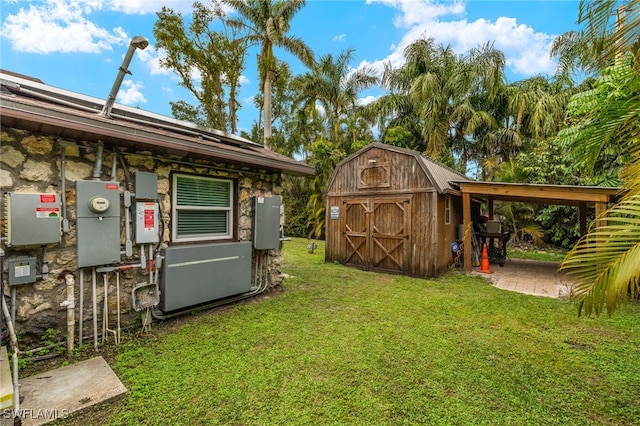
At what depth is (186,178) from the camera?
409 cm

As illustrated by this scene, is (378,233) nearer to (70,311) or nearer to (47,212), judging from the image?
(70,311)

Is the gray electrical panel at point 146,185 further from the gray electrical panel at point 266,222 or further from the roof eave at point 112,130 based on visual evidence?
the gray electrical panel at point 266,222

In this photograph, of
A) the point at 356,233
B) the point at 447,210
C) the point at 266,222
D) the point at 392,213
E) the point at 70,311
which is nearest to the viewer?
the point at 70,311

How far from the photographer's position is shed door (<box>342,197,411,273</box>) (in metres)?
7.30

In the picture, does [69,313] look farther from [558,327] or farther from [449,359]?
[558,327]

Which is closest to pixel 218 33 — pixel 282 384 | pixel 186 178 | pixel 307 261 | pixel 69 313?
pixel 307 261

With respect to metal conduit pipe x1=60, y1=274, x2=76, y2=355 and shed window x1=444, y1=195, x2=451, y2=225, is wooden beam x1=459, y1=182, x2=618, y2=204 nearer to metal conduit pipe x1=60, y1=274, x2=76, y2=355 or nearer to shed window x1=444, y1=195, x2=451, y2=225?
shed window x1=444, y1=195, x2=451, y2=225

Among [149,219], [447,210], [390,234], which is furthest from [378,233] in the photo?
[149,219]

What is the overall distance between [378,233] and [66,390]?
260 inches

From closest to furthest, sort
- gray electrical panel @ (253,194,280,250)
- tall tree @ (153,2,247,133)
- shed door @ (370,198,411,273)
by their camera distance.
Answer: gray electrical panel @ (253,194,280,250) → shed door @ (370,198,411,273) → tall tree @ (153,2,247,133)

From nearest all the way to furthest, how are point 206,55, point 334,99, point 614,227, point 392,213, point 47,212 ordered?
point 614,227
point 47,212
point 392,213
point 334,99
point 206,55

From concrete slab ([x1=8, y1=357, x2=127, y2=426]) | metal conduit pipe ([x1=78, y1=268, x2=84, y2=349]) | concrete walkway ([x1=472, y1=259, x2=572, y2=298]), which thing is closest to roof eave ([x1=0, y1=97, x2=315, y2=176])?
metal conduit pipe ([x1=78, y1=268, x2=84, y2=349])

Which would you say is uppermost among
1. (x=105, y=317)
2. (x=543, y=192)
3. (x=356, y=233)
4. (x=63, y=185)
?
(x=543, y=192)

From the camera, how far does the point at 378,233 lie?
7.74m
